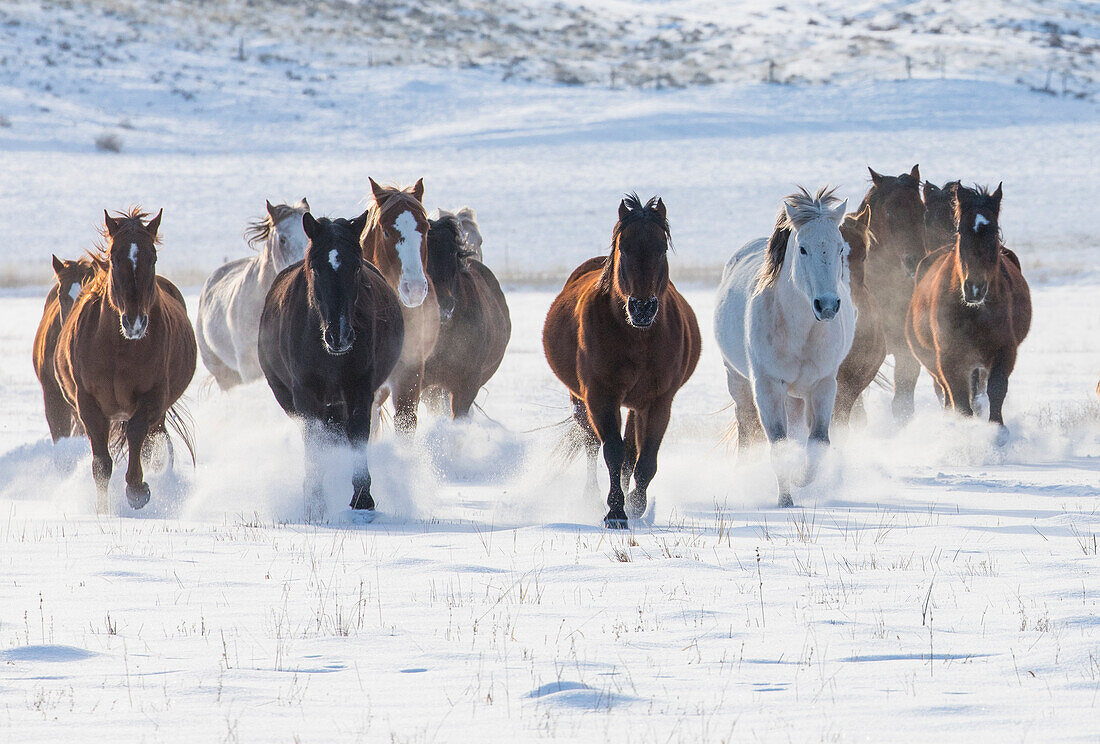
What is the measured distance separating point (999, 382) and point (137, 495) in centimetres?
646

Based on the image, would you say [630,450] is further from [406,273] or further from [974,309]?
[974,309]

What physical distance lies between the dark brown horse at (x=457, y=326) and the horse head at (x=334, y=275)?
8.63 ft

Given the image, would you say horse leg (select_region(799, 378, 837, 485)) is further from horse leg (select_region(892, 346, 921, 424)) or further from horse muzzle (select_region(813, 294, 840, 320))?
horse leg (select_region(892, 346, 921, 424))

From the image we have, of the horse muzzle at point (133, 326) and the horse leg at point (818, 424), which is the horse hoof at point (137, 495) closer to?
the horse muzzle at point (133, 326)

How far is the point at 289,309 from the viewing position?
26.6ft

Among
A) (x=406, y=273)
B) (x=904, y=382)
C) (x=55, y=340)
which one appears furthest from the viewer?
(x=904, y=382)

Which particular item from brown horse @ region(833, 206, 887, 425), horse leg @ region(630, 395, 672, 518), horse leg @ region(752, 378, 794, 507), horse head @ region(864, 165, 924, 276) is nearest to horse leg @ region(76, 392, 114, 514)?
horse leg @ region(630, 395, 672, 518)

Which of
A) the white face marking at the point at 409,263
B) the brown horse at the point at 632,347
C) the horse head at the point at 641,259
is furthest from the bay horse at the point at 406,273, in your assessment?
the horse head at the point at 641,259

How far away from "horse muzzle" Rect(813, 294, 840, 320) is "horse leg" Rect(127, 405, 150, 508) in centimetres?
410

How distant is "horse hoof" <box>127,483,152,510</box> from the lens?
8141mm

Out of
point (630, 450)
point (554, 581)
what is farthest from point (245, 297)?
point (554, 581)

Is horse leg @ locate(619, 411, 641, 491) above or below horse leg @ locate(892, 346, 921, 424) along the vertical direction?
above

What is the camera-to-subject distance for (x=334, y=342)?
24.5 ft

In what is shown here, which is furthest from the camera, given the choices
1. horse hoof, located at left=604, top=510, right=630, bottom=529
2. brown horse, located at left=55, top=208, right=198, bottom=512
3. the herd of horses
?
brown horse, located at left=55, top=208, right=198, bottom=512
